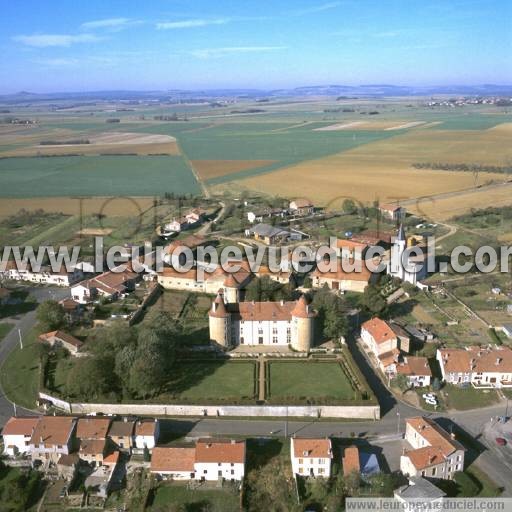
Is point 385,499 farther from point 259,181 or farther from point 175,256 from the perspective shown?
point 259,181

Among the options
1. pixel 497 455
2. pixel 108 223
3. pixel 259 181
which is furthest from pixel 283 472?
pixel 259 181

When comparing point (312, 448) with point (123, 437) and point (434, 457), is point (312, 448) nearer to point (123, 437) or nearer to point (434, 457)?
point (434, 457)

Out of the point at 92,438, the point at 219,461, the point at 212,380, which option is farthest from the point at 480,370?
the point at 92,438

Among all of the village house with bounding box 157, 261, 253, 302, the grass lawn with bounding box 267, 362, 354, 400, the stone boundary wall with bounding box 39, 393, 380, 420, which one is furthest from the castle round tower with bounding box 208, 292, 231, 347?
the stone boundary wall with bounding box 39, 393, 380, 420

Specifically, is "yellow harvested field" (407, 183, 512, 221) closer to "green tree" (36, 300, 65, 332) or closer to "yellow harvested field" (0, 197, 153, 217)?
"yellow harvested field" (0, 197, 153, 217)

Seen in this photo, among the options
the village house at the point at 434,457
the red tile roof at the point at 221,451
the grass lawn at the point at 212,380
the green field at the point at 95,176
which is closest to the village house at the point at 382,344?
the village house at the point at 434,457

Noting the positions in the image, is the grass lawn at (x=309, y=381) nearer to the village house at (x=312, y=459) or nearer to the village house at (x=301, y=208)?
the village house at (x=312, y=459)
